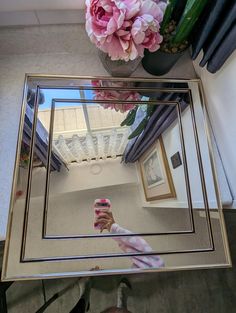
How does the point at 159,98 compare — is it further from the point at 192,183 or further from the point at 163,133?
the point at 192,183

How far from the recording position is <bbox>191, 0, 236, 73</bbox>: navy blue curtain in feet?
1.75

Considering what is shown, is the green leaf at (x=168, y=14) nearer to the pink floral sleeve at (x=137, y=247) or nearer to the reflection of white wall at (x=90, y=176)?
the reflection of white wall at (x=90, y=176)

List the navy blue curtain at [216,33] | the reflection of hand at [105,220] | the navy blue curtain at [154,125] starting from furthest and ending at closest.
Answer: the navy blue curtain at [154,125] < the reflection of hand at [105,220] < the navy blue curtain at [216,33]

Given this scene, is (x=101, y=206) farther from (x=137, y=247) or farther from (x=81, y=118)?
(x=81, y=118)

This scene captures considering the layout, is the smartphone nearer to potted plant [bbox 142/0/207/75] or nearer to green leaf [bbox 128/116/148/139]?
green leaf [bbox 128/116/148/139]

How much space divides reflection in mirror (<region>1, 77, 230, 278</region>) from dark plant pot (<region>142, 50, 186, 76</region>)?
1.6 inches

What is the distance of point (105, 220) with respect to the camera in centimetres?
66

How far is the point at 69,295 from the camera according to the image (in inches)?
26.6

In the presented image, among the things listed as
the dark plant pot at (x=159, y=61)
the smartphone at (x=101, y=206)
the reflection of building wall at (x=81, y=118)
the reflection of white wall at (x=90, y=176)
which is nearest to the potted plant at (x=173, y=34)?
the dark plant pot at (x=159, y=61)

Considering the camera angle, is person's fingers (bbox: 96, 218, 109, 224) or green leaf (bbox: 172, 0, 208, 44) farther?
person's fingers (bbox: 96, 218, 109, 224)

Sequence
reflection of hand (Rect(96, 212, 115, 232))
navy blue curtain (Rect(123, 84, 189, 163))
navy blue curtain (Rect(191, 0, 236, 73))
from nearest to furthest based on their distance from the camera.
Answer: navy blue curtain (Rect(191, 0, 236, 73)), reflection of hand (Rect(96, 212, 115, 232)), navy blue curtain (Rect(123, 84, 189, 163))

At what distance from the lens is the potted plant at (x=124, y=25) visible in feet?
1.88

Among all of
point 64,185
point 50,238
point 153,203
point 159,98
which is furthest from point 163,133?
point 50,238

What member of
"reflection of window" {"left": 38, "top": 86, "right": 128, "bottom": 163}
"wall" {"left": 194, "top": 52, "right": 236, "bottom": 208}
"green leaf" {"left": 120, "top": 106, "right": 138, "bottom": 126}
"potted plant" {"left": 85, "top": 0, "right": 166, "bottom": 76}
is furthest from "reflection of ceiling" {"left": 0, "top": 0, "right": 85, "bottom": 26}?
"wall" {"left": 194, "top": 52, "right": 236, "bottom": 208}
